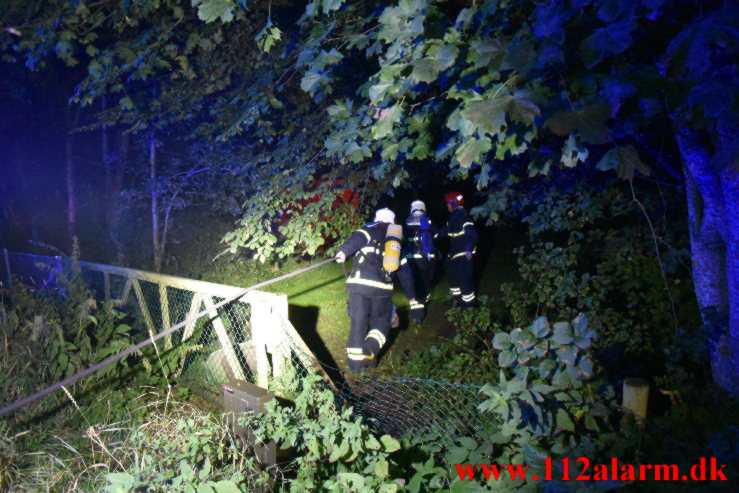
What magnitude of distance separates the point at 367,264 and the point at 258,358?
171cm

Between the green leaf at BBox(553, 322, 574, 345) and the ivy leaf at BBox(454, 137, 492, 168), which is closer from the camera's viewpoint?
the green leaf at BBox(553, 322, 574, 345)

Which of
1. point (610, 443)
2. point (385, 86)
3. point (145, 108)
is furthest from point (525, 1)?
point (145, 108)

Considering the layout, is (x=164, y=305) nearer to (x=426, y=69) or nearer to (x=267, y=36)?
(x=267, y=36)

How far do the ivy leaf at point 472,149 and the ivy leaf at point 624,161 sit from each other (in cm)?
57

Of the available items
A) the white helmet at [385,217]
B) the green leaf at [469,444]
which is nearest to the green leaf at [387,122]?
the green leaf at [469,444]

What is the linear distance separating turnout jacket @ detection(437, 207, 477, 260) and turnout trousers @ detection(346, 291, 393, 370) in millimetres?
1842

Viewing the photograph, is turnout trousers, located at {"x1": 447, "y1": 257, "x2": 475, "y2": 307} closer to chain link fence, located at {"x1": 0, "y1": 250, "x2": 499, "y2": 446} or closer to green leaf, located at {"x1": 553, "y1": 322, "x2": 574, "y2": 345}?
chain link fence, located at {"x1": 0, "y1": 250, "x2": 499, "y2": 446}

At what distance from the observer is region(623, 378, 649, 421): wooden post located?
2152 mm

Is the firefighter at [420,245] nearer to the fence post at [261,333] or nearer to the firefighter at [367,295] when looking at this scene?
the firefighter at [367,295]

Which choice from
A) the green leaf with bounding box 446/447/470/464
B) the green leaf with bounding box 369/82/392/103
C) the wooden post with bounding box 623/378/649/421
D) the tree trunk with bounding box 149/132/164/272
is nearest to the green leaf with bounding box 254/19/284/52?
the green leaf with bounding box 369/82/392/103

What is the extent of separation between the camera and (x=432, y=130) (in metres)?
3.47

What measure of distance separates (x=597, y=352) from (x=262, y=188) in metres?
4.02

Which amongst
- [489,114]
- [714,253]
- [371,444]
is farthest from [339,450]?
[714,253]

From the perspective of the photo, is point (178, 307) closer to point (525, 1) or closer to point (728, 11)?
point (525, 1)
